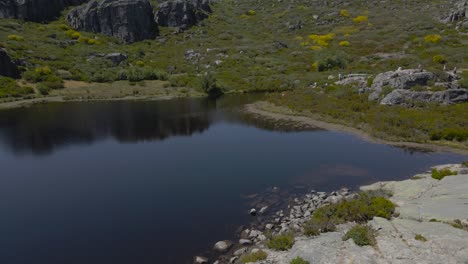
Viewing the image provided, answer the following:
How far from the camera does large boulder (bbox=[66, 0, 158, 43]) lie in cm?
12175

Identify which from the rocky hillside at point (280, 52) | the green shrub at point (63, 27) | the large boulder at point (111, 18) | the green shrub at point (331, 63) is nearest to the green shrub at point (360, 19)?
the rocky hillside at point (280, 52)

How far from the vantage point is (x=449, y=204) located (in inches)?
802

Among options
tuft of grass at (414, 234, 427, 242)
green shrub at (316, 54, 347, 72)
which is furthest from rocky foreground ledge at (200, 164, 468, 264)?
green shrub at (316, 54, 347, 72)

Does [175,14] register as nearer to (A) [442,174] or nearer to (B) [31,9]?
(B) [31,9]

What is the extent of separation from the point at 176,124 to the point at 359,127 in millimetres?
24623

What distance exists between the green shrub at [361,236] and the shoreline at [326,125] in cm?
2262

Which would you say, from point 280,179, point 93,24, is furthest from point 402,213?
point 93,24

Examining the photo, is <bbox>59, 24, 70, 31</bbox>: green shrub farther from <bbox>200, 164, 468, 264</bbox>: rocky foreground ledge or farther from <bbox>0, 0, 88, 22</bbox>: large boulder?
<bbox>200, 164, 468, 264</bbox>: rocky foreground ledge

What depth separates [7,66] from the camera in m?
78.4

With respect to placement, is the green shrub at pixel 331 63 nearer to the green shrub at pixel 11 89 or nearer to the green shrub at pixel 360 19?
the green shrub at pixel 360 19

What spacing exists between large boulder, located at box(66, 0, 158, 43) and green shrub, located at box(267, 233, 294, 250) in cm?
11577

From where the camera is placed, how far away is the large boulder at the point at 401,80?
2090 inches

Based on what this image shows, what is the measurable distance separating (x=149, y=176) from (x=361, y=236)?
1927cm

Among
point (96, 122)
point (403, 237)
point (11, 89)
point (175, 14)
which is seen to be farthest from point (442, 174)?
point (175, 14)
